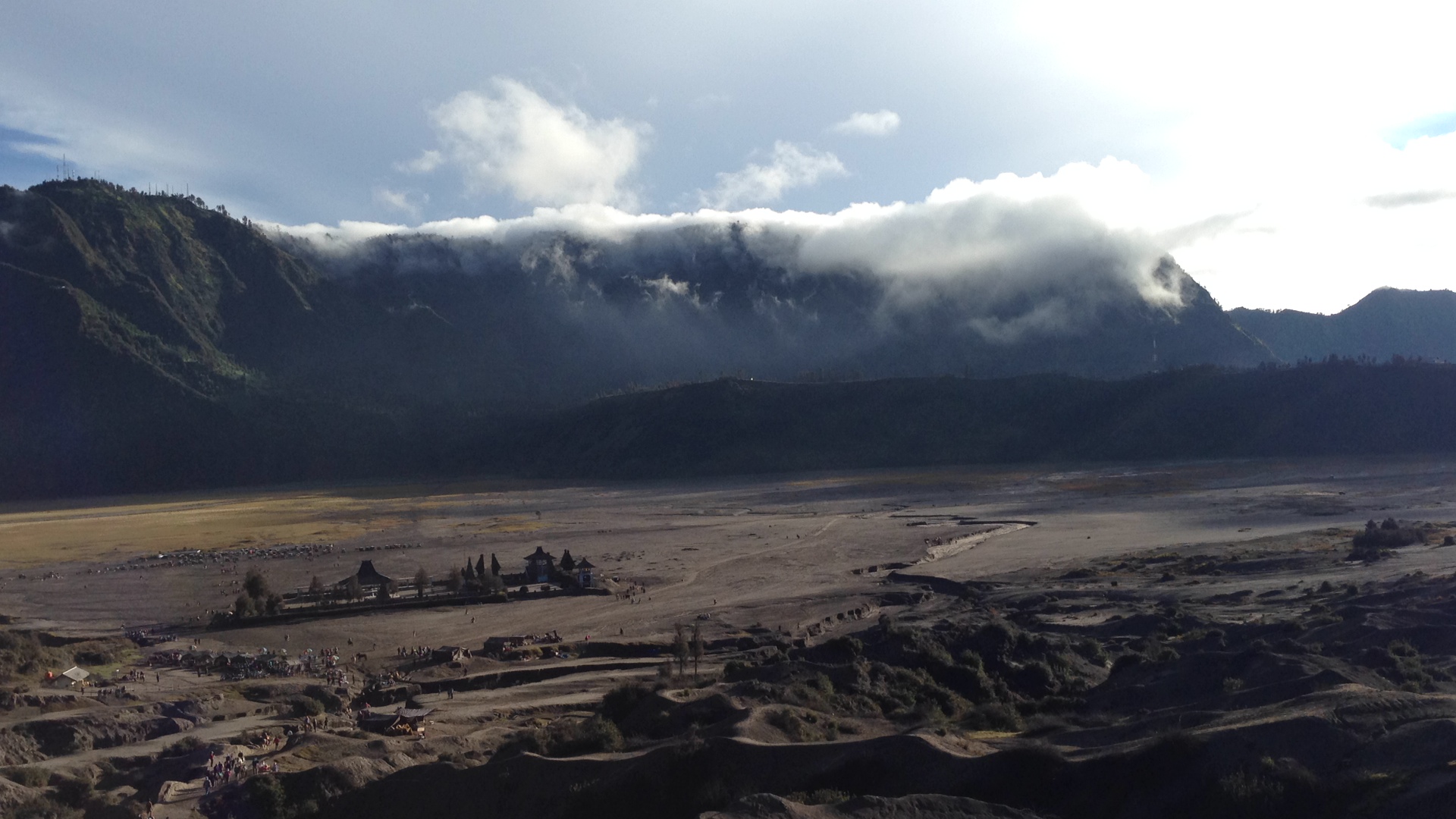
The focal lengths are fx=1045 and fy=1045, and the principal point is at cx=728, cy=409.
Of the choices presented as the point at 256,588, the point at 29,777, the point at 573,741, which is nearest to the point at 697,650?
the point at 573,741

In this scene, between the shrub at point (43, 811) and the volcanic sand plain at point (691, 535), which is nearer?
the shrub at point (43, 811)

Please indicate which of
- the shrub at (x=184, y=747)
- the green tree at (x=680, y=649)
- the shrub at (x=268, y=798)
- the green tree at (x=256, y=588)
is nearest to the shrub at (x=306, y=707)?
the shrub at (x=184, y=747)

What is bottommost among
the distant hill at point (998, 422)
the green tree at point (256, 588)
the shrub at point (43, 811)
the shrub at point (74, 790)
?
the shrub at point (74, 790)

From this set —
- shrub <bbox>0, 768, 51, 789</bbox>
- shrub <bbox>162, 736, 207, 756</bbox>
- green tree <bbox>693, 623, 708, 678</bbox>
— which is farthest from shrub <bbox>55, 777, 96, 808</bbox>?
green tree <bbox>693, 623, 708, 678</bbox>

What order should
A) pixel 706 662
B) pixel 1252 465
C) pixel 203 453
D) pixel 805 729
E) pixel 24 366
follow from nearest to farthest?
pixel 805 729
pixel 706 662
pixel 1252 465
pixel 203 453
pixel 24 366

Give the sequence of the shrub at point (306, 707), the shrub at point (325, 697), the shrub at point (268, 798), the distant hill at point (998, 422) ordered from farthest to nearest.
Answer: the distant hill at point (998, 422) < the shrub at point (325, 697) < the shrub at point (306, 707) < the shrub at point (268, 798)

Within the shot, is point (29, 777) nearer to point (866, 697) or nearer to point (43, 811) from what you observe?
point (43, 811)

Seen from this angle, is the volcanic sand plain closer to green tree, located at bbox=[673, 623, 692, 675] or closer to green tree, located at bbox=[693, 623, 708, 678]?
green tree, located at bbox=[673, 623, 692, 675]

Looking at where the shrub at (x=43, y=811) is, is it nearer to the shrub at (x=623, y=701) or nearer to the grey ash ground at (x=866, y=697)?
the grey ash ground at (x=866, y=697)

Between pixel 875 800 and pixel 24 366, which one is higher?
pixel 24 366

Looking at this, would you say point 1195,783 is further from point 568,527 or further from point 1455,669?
point 568,527

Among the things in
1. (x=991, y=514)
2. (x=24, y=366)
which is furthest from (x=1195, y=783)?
(x=24, y=366)
